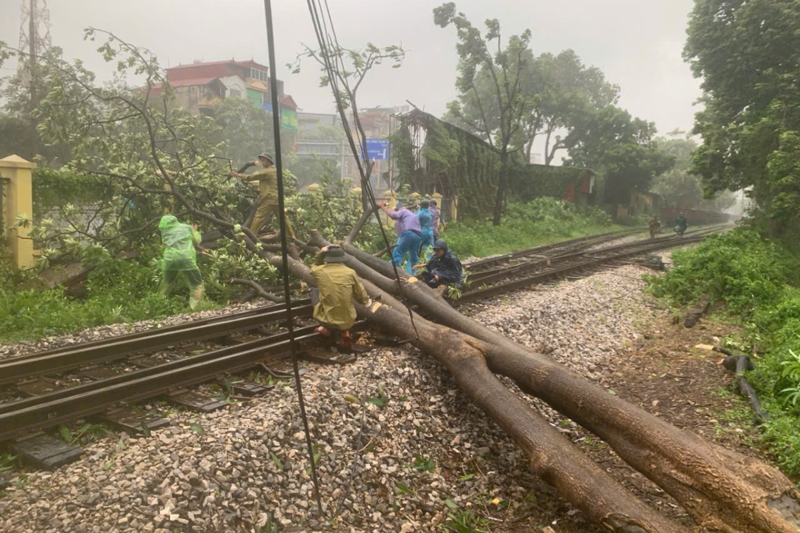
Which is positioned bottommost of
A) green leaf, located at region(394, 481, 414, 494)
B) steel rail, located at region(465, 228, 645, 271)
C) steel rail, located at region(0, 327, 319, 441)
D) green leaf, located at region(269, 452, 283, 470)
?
green leaf, located at region(394, 481, 414, 494)

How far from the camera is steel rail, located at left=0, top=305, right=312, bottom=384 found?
494 centimetres

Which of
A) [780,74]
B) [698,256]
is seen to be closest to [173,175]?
[698,256]

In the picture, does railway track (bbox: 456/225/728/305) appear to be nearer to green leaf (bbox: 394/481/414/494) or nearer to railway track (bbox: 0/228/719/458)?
railway track (bbox: 0/228/719/458)

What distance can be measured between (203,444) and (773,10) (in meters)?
19.4

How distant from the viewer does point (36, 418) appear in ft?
12.6

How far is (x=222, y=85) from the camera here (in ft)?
125

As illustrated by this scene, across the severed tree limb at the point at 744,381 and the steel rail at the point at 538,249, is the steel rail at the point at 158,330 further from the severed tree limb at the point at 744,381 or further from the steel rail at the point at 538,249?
the steel rail at the point at 538,249

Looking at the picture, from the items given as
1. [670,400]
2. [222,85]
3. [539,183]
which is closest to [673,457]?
[670,400]

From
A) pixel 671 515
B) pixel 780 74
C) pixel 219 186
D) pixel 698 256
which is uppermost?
pixel 780 74

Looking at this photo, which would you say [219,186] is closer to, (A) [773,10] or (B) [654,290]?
(B) [654,290]

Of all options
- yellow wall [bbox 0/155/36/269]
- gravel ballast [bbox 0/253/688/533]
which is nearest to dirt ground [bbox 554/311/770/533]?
gravel ballast [bbox 0/253/688/533]

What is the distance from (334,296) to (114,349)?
246 cm

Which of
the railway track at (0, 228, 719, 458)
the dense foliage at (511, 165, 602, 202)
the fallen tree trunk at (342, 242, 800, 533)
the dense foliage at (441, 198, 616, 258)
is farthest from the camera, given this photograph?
the dense foliage at (511, 165, 602, 202)

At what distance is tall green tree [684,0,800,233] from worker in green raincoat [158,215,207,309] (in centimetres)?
1332
